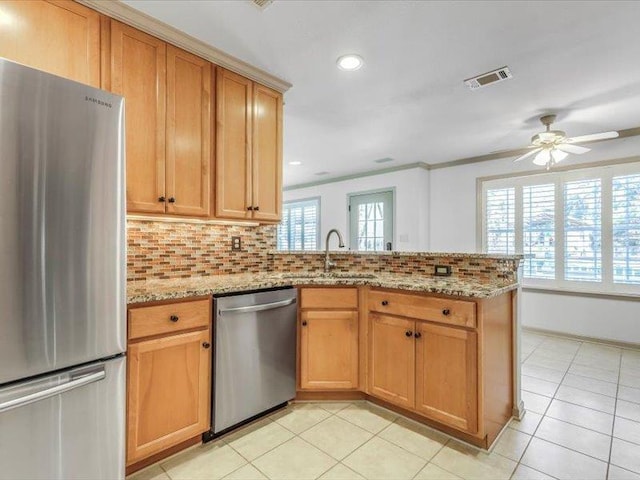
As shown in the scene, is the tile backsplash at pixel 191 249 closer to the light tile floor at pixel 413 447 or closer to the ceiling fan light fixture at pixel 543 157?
the light tile floor at pixel 413 447

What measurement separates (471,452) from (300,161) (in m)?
4.23

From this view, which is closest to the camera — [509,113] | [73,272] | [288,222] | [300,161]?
[73,272]

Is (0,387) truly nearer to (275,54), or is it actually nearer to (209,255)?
(209,255)

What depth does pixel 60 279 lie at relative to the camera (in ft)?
3.89

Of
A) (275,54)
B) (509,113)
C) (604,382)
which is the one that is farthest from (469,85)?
(604,382)

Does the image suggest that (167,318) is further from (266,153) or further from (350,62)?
(350,62)

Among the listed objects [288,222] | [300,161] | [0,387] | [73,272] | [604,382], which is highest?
[300,161]

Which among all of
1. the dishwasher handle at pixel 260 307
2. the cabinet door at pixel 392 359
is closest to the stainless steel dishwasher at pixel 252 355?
the dishwasher handle at pixel 260 307

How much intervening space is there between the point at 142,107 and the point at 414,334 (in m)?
2.15

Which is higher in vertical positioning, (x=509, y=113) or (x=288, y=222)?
(x=509, y=113)

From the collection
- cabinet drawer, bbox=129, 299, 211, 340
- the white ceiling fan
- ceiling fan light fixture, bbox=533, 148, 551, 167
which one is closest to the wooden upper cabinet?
cabinet drawer, bbox=129, 299, 211, 340

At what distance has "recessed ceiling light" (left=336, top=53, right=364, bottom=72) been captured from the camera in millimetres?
2207

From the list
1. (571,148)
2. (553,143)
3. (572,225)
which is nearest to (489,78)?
(553,143)

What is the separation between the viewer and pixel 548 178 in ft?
13.8
